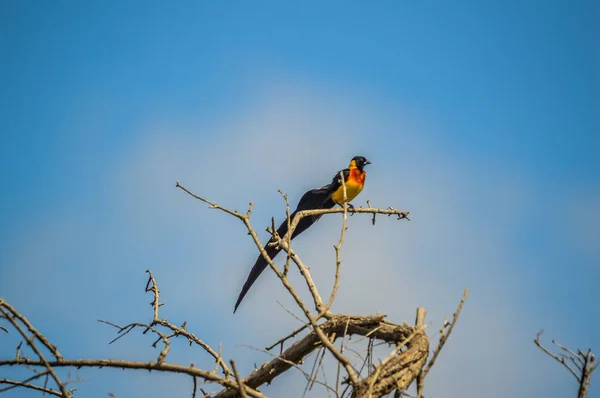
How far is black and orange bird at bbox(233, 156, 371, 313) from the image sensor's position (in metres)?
5.07

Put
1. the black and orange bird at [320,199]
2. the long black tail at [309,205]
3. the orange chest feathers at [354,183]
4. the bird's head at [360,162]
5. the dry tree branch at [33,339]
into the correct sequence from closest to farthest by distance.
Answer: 1. the dry tree branch at [33,339]
2. the black and orange bird at [320,199]
3. the long black tail at [309,205]
4. the orange chest feathers at [354,183]
5. the bird's head at [360,162]

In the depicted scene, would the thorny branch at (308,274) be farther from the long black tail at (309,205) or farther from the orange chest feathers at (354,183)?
the orange chest feathers at (354,183)

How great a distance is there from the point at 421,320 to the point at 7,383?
2.29m

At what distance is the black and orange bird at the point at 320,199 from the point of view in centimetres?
507

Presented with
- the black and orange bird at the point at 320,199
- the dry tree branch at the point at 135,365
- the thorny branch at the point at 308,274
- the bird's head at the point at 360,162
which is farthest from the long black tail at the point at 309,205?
the dry tree branch at the point at 135,365

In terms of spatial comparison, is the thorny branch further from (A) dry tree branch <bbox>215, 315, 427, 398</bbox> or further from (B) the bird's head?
(B) the bird's head

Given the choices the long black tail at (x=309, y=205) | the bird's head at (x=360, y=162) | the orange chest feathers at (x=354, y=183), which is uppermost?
the bird's head at (x=360, y=162)

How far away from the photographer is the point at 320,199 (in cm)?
661

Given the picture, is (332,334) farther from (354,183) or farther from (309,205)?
(354,183)

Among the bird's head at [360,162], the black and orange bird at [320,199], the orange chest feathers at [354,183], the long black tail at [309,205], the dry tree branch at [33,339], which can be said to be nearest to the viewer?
the dry tree branch at [33,339]

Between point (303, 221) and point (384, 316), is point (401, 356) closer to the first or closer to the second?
point (384, 316)

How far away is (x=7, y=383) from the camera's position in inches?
136

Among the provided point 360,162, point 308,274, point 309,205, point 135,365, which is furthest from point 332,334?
point 360,162

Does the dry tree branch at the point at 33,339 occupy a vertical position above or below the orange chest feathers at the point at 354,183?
below
